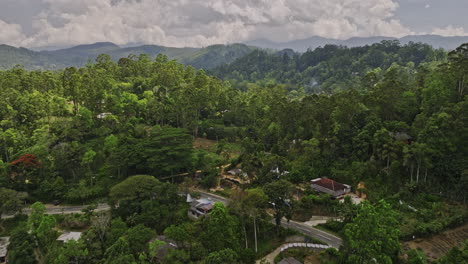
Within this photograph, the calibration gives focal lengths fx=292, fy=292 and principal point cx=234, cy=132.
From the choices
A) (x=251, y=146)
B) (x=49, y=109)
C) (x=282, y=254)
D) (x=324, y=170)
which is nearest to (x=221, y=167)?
(x=251, y=146)

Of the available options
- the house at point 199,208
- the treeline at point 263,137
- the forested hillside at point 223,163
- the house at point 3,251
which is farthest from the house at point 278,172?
the house at point 3,251

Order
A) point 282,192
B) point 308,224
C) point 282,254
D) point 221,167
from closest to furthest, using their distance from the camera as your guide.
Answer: point 282,254 < point 282,192 < point 308,224 < point 221,167

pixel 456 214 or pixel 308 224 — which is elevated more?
pixel 456 214

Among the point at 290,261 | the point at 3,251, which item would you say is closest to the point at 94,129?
the point at 3,251

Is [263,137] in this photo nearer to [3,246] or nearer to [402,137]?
[402,137]

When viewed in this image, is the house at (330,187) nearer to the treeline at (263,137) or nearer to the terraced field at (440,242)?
the treeline at (263,137)

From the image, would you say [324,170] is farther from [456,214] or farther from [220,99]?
[220,99]
